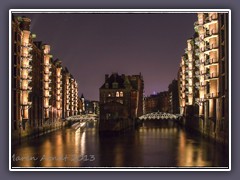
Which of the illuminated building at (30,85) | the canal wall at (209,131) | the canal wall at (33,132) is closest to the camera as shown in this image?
the canal wall at (209,131)

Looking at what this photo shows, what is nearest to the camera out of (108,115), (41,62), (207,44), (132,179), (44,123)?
(132,179)

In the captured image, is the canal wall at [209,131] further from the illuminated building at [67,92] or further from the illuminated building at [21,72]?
the illuminated building at [67,92]

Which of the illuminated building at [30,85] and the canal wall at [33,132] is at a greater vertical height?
the illuminated building at [30,85]

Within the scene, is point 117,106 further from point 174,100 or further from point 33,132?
point 174,100

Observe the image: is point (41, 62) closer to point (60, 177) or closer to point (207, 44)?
point (207, 44)

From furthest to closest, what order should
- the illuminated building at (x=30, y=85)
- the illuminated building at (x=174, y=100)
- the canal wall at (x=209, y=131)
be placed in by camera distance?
the illuminated building at (x=174, y=100)
the illuminated building at (x=30, y=85)
the canal wall at (x=209, y=131)

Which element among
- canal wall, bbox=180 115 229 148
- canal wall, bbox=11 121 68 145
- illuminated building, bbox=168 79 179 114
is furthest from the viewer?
illuminated building, bbox=168 79 179 114

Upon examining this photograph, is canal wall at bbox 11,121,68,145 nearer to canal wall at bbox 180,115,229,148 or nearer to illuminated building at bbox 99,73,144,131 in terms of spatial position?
illuminated building at bbox 99,73,144,131

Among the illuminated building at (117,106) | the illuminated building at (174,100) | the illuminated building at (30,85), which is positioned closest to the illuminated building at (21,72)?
the illuminated building at (30,85)

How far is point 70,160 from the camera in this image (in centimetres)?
1819

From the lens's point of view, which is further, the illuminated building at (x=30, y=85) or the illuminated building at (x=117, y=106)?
the illuminated building at (x=117, y=106)

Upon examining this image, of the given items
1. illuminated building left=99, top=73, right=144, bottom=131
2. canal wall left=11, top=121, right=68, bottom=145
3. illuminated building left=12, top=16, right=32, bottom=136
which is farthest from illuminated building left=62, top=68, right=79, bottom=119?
illuminated building left=12, top=16, right=32, bottom=136
